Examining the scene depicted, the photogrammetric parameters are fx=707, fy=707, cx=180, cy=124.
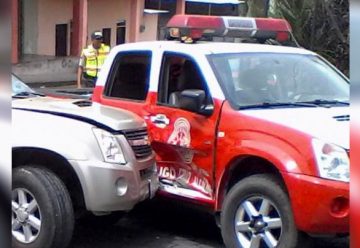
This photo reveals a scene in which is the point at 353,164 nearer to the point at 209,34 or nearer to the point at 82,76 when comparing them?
the point at 209,34

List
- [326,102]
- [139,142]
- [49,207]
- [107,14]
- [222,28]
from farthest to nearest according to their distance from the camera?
[107,14] → [222,28] → [326,102] → [139,142] → [49,207]

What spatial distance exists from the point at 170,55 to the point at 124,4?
74.6ft

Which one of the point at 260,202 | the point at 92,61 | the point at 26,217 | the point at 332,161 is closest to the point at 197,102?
the point at 260,202

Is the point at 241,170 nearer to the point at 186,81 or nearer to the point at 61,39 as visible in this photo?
the point at 186,81

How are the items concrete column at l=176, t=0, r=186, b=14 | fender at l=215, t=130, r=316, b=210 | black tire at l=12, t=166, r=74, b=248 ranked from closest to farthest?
1. fender at l=215, t=130, r=316, b=210
2. black tire at l=12, t=166, r=74, b=248
3. concrete column at l=176, t=0, r=186, b=14

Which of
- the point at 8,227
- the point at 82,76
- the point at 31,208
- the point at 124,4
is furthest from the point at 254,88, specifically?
the point at 124,4

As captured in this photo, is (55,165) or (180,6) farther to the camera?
(180,6)

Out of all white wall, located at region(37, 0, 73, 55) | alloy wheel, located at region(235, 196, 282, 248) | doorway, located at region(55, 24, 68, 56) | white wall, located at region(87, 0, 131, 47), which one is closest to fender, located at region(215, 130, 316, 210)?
alloy wheel, located at region(235, 196, 282, 248)

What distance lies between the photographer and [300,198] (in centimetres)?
471

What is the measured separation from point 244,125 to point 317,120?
0.54 meters

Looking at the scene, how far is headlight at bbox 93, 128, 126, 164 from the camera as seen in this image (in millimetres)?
5152

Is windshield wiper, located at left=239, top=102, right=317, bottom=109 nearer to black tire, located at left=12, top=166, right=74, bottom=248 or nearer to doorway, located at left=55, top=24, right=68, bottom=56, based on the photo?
black tire, located at left=12, top=166, right=74, bottom=248

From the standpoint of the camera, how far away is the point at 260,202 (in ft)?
16.7

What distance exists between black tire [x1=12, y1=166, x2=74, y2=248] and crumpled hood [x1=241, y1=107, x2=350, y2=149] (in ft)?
4.94
